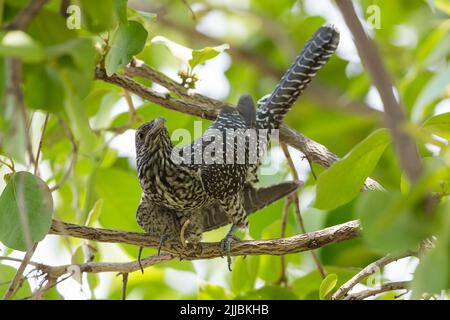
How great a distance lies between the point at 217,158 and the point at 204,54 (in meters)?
0.61

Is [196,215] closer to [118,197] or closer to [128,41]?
[118,197]

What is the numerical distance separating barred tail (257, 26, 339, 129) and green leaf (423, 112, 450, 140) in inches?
53.6

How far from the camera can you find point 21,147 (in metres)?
1.07

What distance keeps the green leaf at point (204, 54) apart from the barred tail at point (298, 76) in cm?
50

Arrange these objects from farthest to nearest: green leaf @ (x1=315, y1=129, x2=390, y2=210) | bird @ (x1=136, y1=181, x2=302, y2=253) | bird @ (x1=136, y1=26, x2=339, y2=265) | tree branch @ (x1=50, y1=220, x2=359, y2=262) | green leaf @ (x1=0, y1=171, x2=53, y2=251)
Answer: bird @ (x1=136, y1=26, x2=339, y2=265) → bird @ (x1=136, y1=181, x2=302, y2=253) → tree branch @ (x1=50, y1=220, x2=359, y2=262) → green leaf @ (x1=0, y1=171, x2=53, y2=251) → green leaf @ (x1=315, y1=129, x2=390, y2=210)

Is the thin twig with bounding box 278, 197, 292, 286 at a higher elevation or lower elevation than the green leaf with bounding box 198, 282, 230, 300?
higher

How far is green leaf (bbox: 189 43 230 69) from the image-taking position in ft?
9.07

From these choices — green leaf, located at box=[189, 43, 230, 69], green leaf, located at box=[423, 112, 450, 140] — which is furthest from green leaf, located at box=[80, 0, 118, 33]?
green leaf, located at box=[189, 43, 230, 69]

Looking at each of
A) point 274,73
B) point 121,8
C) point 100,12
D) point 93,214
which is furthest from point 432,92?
point 274,73

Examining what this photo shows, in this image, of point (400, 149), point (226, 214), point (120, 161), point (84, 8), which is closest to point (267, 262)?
point (226, 214)

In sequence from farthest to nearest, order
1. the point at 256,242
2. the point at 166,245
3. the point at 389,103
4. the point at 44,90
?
the point at 166,245, the point at 256,242, the point at 44,90, the point at 389,103

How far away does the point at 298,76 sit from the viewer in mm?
3258

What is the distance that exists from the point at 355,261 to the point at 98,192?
1.32 metres

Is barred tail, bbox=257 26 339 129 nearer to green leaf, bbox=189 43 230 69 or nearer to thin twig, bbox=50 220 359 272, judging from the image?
green leaf, bbox=189 43 230 69
